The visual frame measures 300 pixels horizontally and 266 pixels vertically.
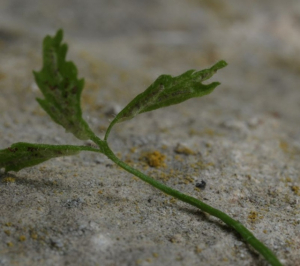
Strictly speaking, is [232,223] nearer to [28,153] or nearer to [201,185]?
[201,185]

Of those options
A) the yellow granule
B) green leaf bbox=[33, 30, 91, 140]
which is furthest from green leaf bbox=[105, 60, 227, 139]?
the yellow granule

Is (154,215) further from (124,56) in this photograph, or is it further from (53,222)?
(124,56)

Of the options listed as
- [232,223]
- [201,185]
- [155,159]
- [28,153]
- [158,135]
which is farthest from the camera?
[158,135]

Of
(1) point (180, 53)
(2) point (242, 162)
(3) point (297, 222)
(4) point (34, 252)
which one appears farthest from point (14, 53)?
(3) point (297, 222)

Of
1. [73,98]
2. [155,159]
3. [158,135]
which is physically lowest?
[73,98]

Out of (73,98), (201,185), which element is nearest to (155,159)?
(201,185)

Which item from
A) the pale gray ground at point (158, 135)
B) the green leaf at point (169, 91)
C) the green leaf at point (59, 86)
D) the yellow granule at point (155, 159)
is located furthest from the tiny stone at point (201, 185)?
the green leaf at point (59, 86)

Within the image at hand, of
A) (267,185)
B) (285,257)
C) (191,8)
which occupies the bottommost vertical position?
(285,257)
